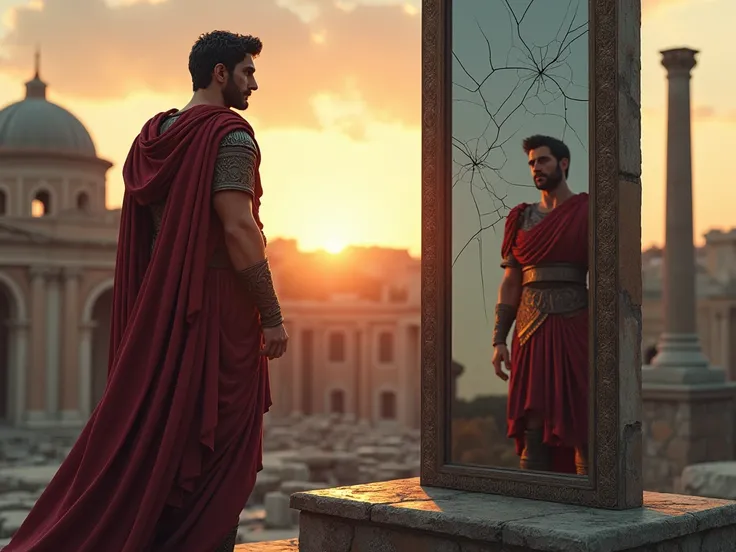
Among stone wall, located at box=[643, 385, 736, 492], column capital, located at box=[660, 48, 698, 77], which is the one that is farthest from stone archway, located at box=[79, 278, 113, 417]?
column capital, located at box=[660, 48, 698, 77]

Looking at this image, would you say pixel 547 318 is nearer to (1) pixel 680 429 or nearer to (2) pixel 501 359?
(2) pixel 501 359

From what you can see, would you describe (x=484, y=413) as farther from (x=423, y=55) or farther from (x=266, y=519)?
(x=266, y=519)

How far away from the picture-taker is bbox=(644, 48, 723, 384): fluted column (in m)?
14.6

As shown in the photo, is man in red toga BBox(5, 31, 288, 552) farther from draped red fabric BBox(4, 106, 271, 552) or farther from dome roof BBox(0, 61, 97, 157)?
dome roof BBox(0, 61, 97, 157)

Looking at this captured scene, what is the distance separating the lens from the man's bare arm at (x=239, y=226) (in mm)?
3660

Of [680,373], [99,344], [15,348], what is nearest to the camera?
[680,373]

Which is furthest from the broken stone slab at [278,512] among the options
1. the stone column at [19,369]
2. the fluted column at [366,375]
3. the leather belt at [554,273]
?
the fluted column at [366,375]

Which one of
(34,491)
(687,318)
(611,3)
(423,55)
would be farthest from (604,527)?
(34,491)

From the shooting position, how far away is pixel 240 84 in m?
3.90

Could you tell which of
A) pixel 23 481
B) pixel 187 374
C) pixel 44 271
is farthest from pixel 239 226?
pixel 44 271

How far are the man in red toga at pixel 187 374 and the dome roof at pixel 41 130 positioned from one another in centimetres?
3627

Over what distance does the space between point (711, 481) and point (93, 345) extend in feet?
106

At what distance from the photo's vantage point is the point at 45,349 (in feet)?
116

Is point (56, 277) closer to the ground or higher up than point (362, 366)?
higher up
